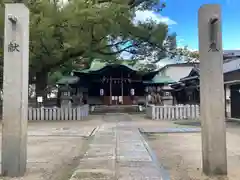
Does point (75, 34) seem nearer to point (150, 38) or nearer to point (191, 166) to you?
point (150, 38)

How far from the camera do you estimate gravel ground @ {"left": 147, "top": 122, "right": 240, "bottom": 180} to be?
5673mm

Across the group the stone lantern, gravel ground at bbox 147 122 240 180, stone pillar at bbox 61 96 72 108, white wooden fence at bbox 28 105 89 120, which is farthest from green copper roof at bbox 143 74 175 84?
gravel ground at bbox 147 122 240 180

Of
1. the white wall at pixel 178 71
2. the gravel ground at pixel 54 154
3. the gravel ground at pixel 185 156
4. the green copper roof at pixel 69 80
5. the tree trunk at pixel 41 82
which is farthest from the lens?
the white wall at pixel 178 71

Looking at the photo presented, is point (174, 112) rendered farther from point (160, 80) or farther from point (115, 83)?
point (115, 83)

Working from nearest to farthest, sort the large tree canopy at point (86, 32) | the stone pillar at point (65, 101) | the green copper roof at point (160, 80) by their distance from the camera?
the large tree canopy at point (86, 32), the stone pillar at point (65, 101), the green copper roof at point (160, 80)

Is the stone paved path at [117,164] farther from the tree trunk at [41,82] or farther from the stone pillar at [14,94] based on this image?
the tree trunk at [41,82]

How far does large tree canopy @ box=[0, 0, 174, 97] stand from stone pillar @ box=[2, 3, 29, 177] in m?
9.86

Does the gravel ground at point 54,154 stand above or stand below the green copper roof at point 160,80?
below

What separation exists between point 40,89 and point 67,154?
51.1 ft

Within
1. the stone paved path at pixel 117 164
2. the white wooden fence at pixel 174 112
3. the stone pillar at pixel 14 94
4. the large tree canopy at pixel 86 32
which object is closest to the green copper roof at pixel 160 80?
the large tree canopy at pixel 86 32

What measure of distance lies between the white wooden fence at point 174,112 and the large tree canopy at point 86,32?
504cm

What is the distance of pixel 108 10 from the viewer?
16.2 meters

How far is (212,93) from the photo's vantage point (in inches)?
220

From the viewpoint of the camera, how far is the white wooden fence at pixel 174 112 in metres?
19.3
